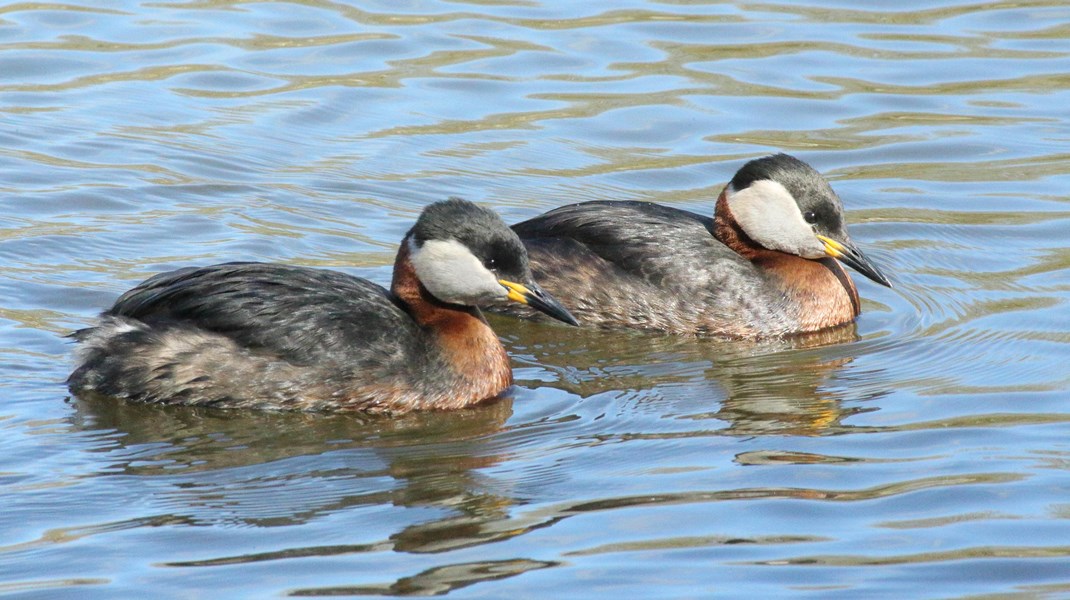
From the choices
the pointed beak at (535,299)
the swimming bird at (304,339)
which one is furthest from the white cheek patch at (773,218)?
the swimming bird at (304,339)

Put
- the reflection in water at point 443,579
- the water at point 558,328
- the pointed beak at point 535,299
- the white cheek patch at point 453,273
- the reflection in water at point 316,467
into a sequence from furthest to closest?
the pointed beak at point 535,299 → the white cheek patch at point 453,273 → the reflection in water at point 316,467 → the water at point 558,328 → the reflection in water at point 443,579

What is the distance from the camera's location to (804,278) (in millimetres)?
10570

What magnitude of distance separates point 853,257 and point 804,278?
32cm

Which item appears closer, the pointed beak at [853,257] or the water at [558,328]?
the water at [558,328]

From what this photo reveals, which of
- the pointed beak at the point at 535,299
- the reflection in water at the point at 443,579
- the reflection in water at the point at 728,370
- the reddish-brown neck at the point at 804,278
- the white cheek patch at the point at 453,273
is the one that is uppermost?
the white cheek patch at the point at 453,273

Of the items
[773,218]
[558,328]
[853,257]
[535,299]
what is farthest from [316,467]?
[853,257]

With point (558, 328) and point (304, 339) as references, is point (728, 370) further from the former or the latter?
point (304, 339)

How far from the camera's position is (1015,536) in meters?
6.90

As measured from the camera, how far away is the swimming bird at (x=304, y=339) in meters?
8.56

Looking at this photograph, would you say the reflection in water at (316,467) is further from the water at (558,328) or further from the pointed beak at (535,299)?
the pointed beak at (535,299)

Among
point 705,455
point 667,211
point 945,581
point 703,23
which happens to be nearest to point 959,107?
point 703,23

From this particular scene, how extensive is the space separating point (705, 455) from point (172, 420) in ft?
8.31

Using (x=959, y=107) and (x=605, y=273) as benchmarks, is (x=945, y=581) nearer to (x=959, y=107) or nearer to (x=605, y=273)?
(x=605, y=273)

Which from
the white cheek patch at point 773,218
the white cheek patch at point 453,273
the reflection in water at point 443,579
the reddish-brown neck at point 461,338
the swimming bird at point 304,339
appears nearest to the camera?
the reflection in water at point 443,579
